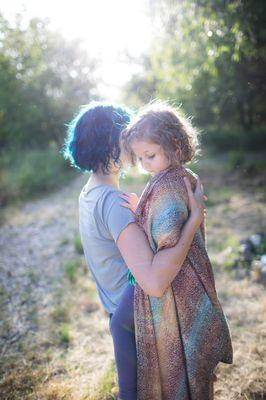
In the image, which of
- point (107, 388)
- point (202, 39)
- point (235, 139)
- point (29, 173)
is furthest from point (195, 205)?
point (235, 139)

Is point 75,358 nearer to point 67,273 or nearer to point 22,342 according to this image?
point 22,342

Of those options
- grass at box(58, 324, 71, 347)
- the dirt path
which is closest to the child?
the dirt path

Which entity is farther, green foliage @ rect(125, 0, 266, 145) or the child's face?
green foliage @ rect(125, 0, 266, 145)

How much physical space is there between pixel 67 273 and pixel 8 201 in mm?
5404

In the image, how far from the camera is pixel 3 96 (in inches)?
512

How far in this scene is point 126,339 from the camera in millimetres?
1721

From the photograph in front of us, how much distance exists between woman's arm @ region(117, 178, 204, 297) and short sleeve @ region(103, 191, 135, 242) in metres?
0.02

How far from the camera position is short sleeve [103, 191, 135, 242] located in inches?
60.0

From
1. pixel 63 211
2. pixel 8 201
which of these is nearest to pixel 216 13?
pixel 63 211

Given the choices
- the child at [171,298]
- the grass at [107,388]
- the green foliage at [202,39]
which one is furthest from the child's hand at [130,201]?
the grass at [107,388]

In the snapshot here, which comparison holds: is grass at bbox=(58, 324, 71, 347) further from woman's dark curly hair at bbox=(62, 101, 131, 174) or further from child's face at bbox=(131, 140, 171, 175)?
child's face at bbox=(131, 140, 171, 175)

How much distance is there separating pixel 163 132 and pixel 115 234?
479mm

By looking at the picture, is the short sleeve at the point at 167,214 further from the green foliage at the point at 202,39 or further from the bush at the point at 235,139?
the bush at the point at 235,139

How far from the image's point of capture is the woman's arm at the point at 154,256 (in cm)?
144
